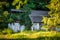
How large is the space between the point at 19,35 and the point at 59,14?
9.83 feet

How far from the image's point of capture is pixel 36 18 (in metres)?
15.8

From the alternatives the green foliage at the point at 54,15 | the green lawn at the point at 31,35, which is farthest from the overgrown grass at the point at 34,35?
the green foliage at the point at 54,15

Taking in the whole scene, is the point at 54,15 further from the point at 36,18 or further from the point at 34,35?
the point at 34,35

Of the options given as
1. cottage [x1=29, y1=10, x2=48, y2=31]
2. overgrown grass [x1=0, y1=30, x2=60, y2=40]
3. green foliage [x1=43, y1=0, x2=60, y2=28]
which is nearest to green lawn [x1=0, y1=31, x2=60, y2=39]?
overgrown grass [x1=0, y1=30, x2=60, y2=40]

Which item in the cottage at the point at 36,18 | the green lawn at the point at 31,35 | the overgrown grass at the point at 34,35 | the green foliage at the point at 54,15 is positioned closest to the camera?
the overgrown grass at the point at 34,35

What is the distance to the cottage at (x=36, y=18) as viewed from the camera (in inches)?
610

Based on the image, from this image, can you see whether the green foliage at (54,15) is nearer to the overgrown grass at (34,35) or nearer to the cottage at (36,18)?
the overgrown grass at (34,35)

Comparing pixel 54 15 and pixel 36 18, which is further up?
pixel 54 15

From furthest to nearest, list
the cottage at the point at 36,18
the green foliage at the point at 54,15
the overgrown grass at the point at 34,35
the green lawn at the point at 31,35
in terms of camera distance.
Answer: the cottage at the point at 36,18 < the green foliage at the point at 54,15 < the green lawn at the point at 31,35 < the overgrown grass at the point at 34,35

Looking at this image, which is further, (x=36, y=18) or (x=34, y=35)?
(x=36, y=18)

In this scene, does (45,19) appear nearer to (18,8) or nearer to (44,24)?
(44,24)

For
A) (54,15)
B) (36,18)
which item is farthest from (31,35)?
(54,15)

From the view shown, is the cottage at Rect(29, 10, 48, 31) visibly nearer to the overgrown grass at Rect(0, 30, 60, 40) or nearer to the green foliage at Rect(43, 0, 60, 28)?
the overgrown grass at Rect(0, 30, 60, 40)

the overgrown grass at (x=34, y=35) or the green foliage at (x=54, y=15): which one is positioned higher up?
the green foliage at (x=54, y=15)
